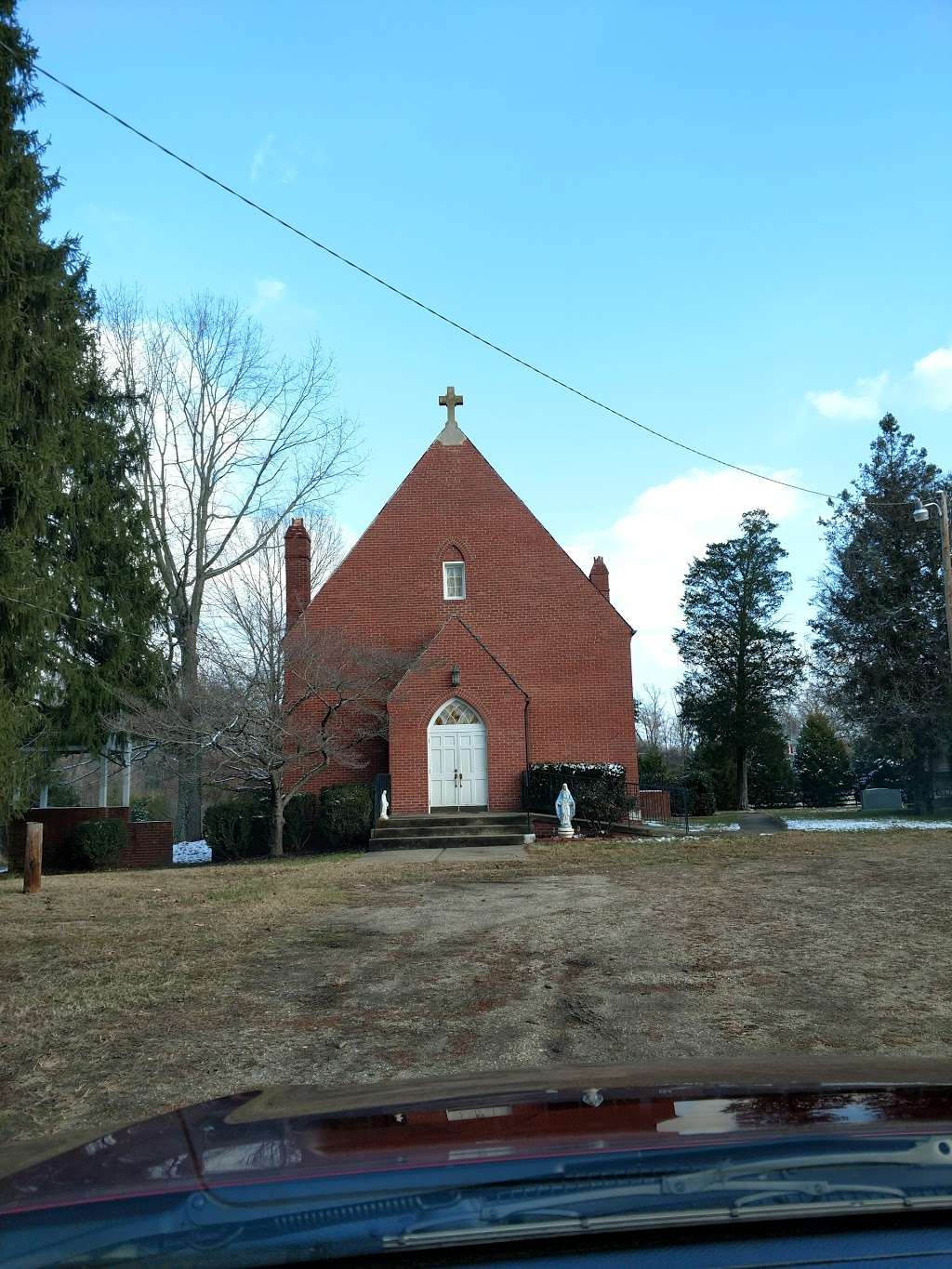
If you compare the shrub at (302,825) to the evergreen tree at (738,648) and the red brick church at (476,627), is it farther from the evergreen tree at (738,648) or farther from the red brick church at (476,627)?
the evergreen tree at (738,648)

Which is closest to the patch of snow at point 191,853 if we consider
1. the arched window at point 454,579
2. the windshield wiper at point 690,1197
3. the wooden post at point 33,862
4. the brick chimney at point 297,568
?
the brick chimney at point 297,568

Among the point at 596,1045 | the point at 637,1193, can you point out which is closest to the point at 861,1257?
the point at 637,1193

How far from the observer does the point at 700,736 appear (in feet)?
162

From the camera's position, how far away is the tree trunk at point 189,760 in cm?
2281

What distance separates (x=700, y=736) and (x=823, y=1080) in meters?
47.9

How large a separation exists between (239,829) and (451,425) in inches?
467

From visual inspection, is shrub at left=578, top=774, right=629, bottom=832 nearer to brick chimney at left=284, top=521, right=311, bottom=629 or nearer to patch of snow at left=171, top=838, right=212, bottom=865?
brick chimney at left=284, top=521, right=311, bottom=629

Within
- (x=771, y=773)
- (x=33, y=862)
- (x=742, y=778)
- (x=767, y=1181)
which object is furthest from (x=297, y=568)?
(x=771, y=773)

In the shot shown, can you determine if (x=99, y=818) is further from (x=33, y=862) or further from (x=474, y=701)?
(x=33, y=862)

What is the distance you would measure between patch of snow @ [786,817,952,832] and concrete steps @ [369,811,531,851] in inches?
261

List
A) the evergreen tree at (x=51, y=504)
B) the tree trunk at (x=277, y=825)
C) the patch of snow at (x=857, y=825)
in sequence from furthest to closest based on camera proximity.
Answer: the patch of snow at (x=857, y=825), the tree trunk at (x=277, y=825), the evergreen tree at (x=51, y=504)

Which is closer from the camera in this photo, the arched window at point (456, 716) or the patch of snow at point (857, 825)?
the patch of snow at point (857, 825)

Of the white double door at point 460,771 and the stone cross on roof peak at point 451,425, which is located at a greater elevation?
the stone cross on roof peak at point 451,425

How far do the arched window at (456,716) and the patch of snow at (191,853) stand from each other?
7144 mm
